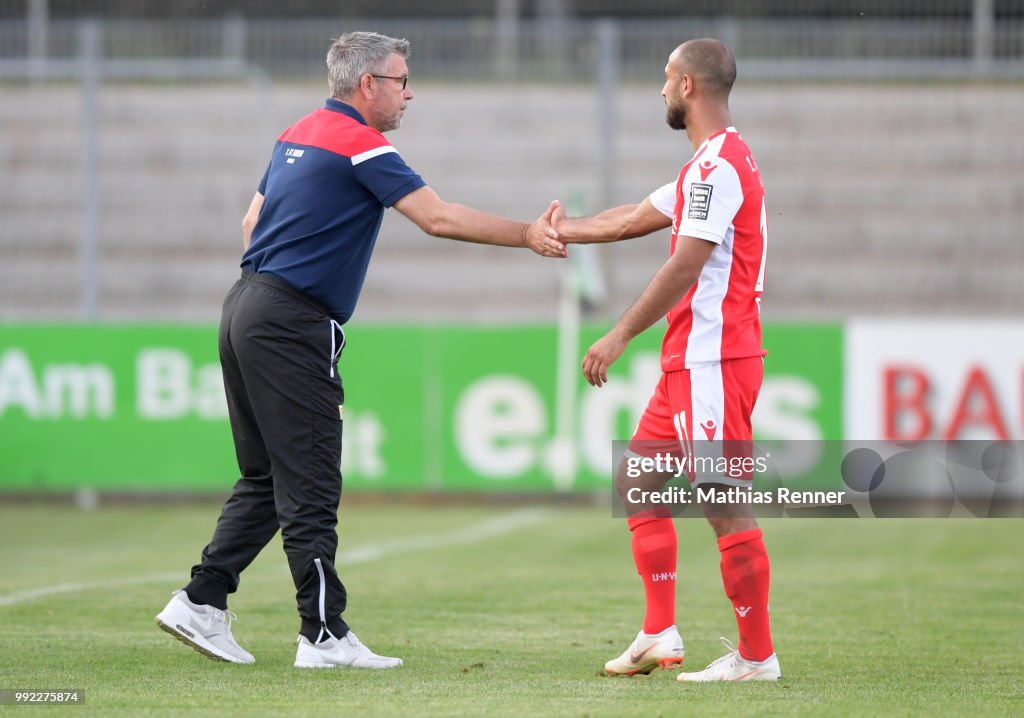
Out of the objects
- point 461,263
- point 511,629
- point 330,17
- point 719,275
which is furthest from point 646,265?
point 719,275

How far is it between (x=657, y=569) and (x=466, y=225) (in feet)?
4.32

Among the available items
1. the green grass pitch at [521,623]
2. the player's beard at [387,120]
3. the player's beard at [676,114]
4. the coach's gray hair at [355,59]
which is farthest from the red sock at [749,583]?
the coach's gray hair at [355,59]

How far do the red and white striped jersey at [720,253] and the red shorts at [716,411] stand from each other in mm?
42

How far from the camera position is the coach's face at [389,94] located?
521 cm

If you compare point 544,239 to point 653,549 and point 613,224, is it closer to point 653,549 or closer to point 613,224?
point 613,224

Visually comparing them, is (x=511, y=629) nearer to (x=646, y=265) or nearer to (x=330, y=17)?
(x=646, y=265)

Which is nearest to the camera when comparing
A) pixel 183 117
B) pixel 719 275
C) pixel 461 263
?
pixel 719 275

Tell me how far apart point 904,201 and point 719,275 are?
12.1 meters

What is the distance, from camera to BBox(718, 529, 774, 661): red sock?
4.77 meters

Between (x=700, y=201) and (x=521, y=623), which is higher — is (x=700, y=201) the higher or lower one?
the higher one

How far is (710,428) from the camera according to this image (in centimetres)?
481

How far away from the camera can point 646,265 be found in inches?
622

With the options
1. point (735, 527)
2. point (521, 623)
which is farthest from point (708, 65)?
point (521, 623)
